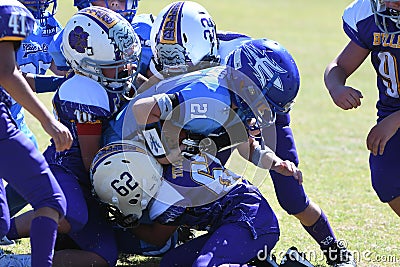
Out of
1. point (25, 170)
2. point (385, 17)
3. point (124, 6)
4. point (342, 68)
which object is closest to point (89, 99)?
point (25, 170)

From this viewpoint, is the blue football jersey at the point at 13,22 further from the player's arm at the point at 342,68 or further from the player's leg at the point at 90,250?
the player's arm at the point at 342,68

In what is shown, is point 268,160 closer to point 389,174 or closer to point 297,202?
point 297,202

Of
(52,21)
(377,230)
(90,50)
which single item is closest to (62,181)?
(90,50)

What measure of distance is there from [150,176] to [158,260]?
2.17ft

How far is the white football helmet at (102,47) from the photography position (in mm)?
3537

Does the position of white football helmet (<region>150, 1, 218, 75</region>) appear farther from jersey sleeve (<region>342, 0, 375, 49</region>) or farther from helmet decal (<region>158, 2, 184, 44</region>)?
jersey sleeve (<region>342, 0, 375, 49</region>)

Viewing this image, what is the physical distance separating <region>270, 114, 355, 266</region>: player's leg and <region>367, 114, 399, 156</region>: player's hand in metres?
0.42

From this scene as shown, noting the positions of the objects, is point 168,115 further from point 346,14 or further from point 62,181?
point 346,14

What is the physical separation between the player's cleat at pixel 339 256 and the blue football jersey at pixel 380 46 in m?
0.74

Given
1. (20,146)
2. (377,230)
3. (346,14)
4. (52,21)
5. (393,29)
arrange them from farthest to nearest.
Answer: (52,21), (377,230), (346,14), (393,29), (20,146)

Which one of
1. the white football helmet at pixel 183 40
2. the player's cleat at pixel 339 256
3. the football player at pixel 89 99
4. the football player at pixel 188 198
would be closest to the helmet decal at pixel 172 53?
the white football helmet at pixel 183 40

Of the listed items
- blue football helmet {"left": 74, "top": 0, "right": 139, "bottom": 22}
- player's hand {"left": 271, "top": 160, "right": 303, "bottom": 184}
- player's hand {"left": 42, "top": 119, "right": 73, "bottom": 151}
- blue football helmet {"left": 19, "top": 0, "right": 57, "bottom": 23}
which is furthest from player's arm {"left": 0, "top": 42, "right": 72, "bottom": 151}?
blue football helmet {"left": 19, "top": 0, "right": 57, "bottom": 23}

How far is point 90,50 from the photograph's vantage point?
11.6ft

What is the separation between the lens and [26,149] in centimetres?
299
